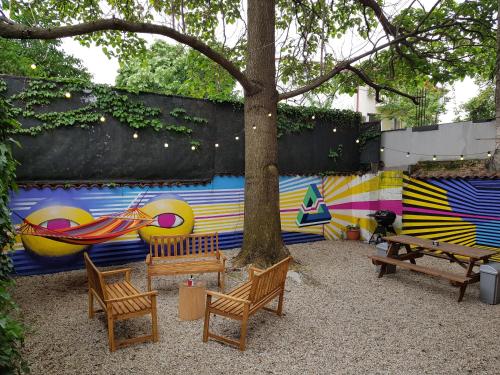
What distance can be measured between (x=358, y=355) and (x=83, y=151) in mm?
5096

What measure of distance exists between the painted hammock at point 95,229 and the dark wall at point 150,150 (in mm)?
969

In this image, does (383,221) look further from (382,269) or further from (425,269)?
(425,269)

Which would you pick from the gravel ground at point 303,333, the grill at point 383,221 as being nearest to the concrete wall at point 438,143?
the grill at point 383,221

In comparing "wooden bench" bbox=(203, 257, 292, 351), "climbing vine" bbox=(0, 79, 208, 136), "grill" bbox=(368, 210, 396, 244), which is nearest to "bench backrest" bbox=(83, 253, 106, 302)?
"wooden bench" bbox=(203, 257, 292, 351)

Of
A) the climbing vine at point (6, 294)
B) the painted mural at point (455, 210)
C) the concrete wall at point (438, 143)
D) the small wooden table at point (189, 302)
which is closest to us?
the climbing vine at point (6, 294)

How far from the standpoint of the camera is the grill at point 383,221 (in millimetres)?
7289

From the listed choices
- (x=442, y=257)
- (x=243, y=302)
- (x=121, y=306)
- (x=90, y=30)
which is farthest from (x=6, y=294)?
(x=442, y=257)

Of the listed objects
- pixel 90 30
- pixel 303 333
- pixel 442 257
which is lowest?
pixel 303 333

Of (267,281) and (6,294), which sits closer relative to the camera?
(6,294)

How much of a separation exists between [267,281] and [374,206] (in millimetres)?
5599

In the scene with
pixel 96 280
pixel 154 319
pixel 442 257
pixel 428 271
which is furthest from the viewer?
pixel 442 257

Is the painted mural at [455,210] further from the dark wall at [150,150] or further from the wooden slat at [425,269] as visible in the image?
the dark wall at [150,150]

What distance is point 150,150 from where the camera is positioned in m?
6.05

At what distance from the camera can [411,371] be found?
2.65 m
